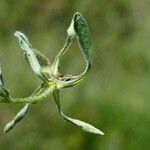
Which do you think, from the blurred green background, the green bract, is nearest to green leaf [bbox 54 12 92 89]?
the green bract

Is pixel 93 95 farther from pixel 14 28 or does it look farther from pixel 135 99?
pixel 14 28

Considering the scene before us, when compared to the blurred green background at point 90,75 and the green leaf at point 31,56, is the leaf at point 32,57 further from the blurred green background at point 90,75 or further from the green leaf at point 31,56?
the blurred green background at point 90,75

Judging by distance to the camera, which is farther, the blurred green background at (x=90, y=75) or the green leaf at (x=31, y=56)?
the blurred green background at (x=90, y=75)

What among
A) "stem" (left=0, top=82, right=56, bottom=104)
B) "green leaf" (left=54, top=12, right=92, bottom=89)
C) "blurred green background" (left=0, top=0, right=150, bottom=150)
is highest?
"green leaf" (left=54, top=12, right=92, bottom=89)

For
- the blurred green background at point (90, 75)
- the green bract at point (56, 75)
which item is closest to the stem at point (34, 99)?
the green bract at point (56, 75)

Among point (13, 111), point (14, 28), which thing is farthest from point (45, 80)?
point (14, 28)

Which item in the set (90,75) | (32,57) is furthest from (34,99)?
(90,75)

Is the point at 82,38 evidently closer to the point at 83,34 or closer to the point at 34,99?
the point at 83,34

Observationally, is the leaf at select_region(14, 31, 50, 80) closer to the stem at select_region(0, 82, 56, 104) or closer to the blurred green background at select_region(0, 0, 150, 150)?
the stem at select_region(0, 82, 56, 104)
